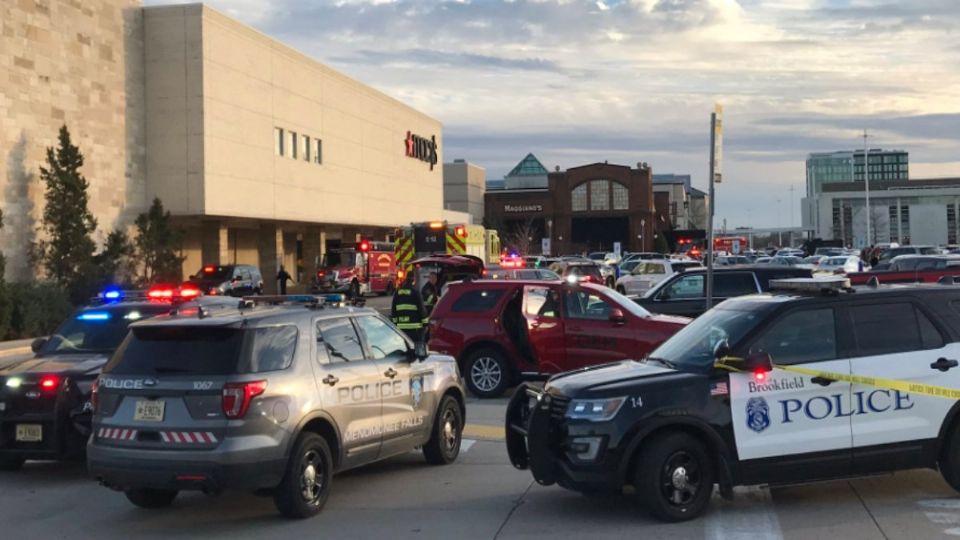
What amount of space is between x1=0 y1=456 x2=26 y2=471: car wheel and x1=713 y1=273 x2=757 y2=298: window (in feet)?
41.8

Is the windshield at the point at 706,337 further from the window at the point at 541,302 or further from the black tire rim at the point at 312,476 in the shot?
the window at the point at 541,302

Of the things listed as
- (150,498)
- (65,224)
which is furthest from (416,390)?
(65,224)

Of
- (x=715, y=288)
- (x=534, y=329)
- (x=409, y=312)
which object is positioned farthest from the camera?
(x=715, y=288)

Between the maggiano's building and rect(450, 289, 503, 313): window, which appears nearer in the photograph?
Answer: rect(450, 289, 503, 313): window

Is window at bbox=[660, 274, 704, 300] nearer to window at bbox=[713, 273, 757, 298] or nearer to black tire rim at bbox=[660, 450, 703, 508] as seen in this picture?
window at bbox=[713, 273, 757, 298]

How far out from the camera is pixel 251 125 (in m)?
44.7

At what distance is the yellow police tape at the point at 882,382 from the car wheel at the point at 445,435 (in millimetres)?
3291

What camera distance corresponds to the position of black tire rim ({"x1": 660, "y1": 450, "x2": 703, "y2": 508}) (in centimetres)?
732

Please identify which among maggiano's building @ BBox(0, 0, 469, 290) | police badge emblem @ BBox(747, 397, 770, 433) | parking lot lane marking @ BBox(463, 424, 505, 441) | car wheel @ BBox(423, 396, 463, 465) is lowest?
parking lot lane marking @ BBox(463, 424, 505, 441)

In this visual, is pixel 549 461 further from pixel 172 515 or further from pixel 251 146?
pixel 251 146

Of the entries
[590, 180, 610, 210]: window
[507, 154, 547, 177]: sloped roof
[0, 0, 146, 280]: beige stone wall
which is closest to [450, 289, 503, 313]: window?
[0, 0, 146, 280]: beige stone wall

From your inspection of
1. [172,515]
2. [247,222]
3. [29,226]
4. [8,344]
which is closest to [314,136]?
[247,222]

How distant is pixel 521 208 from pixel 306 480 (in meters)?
97.3

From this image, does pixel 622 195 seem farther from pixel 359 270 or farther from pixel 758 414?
pixel 758 414
